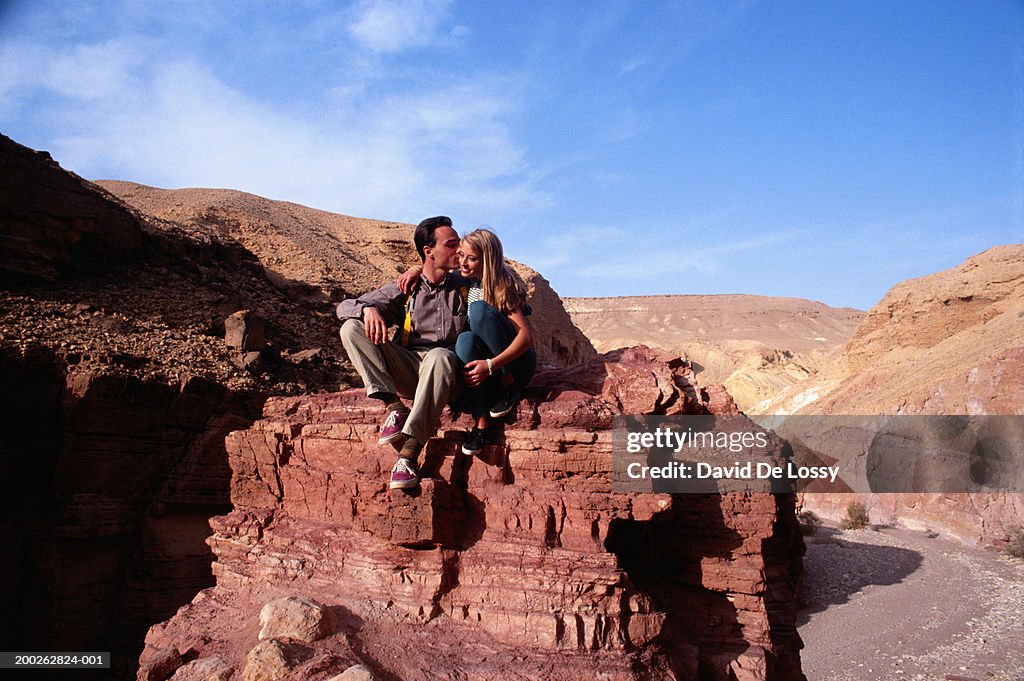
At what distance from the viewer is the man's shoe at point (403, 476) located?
4.00 meters

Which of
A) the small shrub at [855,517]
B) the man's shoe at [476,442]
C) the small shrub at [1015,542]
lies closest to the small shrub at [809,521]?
the small shrub at [855,517]

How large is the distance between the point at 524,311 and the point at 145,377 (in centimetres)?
739

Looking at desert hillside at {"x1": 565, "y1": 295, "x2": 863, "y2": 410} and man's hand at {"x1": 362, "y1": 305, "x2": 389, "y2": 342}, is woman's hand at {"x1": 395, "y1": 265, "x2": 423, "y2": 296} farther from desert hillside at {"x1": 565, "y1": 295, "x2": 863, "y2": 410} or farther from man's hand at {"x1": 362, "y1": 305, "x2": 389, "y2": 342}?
desert hillside at {"x1": 565, "y1": 295, "x2": 863, "y2": 410}

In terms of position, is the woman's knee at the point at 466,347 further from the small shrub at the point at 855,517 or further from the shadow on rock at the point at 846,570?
the small shrub at the point at 855,517

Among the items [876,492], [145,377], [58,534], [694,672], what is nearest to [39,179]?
[145,377]

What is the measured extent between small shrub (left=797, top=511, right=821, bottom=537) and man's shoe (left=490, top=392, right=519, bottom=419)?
18722 millimetres

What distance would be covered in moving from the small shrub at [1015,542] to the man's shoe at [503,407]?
57.9 ft

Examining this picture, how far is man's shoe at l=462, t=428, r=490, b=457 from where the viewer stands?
4227 millimetres

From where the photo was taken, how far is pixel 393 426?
404 cm

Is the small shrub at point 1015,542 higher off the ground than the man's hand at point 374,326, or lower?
lower

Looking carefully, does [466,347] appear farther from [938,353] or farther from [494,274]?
[938,353]

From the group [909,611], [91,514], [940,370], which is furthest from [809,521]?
[91,514]

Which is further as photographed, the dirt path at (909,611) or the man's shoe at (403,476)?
the dirt path at (909,611)

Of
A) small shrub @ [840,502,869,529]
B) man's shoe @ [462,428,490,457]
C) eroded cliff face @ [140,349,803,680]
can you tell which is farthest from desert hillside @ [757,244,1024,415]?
man's shoe @ [462,428,490,457]
